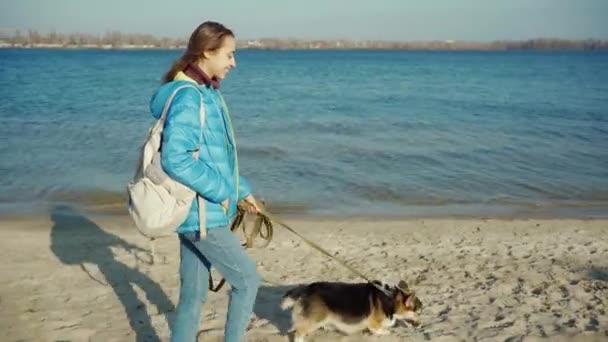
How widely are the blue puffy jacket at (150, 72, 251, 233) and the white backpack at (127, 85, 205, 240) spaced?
0.16ft

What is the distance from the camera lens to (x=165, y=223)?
9.86ft

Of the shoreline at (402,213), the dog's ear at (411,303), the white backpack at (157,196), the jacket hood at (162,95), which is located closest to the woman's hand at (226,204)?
the white backpack at (157,196)

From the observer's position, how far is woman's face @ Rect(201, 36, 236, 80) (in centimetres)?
308

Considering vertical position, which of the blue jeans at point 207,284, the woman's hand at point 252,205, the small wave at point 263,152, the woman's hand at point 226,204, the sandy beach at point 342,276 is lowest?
the small wave at point 263,152

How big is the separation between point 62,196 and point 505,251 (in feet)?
26.1


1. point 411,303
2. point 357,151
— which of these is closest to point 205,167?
point 411,303

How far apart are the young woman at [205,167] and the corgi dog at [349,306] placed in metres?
1.07

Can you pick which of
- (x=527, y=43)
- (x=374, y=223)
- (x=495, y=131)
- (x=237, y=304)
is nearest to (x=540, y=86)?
(x=495, y=131)

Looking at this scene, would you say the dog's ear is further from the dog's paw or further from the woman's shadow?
the woman's shadow

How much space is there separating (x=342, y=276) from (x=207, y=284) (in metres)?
3.11

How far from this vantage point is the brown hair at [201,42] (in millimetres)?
3035

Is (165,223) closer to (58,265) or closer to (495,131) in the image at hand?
(58,265)

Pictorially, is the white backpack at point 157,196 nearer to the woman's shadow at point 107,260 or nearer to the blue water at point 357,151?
the woman's shadow at point 107,260

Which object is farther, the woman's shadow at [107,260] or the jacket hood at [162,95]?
the woman's shadow at [107,260]
